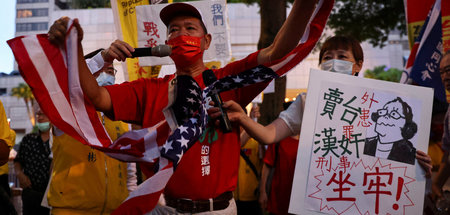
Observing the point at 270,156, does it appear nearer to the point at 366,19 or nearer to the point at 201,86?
the point at 201,86

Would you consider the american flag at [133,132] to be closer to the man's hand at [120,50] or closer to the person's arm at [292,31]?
the person's arm at [292,31]

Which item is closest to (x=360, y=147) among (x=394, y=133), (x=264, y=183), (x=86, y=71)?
(x=394, y=133)

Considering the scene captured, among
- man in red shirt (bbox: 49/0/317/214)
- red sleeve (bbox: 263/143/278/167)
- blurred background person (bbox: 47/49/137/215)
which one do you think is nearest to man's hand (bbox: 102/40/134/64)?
man in red shirt (bbox: 49/0/317/214)

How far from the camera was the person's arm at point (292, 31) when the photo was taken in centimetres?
277

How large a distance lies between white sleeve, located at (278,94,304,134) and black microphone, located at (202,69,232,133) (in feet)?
2.23

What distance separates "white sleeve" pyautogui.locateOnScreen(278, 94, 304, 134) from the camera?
341 cm

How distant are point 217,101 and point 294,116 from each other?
796 millimetres

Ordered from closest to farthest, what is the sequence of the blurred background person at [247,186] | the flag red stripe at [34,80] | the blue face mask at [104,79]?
the flag red stripe at [34,80] < the blue face mask at [104,79] < the blurred background person at [247,186]

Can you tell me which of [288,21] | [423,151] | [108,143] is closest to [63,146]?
[108,143]

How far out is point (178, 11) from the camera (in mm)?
3197

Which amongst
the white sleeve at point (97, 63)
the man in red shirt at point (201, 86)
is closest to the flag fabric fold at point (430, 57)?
the man in red shirt at point (201, 86)

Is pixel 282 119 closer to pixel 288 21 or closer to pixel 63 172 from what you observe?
pixel 288 21

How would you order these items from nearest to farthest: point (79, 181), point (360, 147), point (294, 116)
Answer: point (360, 147)
point (294, 116)
point (79, 181)

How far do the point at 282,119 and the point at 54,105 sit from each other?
59.6 inches
